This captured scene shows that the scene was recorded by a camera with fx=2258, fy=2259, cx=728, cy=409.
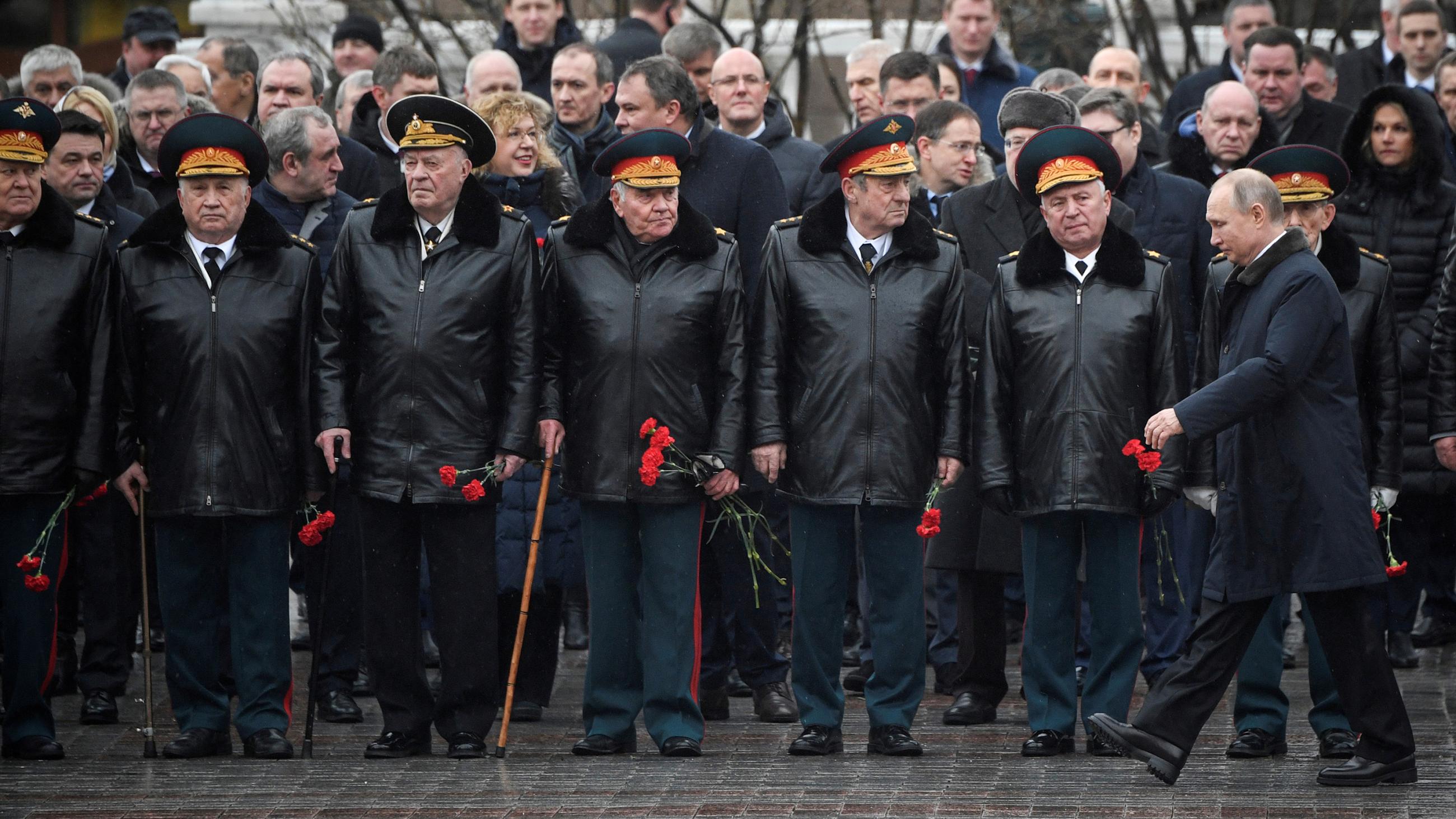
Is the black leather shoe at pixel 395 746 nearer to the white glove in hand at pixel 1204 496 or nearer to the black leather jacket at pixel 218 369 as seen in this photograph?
the black leather jacket at pixel 218 369

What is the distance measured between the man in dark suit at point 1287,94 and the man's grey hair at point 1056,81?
139 cm

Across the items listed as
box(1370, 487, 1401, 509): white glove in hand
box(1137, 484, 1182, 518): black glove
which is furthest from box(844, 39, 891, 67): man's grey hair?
box(1370, 487, 1401, 509): white glove in hand

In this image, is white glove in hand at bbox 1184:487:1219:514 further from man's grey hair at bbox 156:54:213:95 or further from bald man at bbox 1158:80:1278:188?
man's grey hair at bbox 156:54:213:95

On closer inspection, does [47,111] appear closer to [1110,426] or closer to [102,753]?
[102,753]

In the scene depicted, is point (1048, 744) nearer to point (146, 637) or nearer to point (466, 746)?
point (466, 746)

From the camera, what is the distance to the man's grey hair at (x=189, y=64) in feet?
39.0

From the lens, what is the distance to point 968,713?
9023 millimetres

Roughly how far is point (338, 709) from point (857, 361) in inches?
106

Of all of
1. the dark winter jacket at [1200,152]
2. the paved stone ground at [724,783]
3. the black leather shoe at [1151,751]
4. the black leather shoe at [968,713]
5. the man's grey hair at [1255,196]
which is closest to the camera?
the paved stone ground at [724,783]

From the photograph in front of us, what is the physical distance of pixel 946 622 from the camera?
9820 millimetres

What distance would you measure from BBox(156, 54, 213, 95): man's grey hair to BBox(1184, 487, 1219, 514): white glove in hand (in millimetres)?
6011

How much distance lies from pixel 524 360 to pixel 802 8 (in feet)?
27.1

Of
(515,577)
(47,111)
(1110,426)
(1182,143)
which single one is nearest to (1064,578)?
(1110,426)

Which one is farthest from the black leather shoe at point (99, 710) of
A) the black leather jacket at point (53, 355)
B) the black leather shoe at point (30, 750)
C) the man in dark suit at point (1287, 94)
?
the man in dark suit at point (1287, 94)
